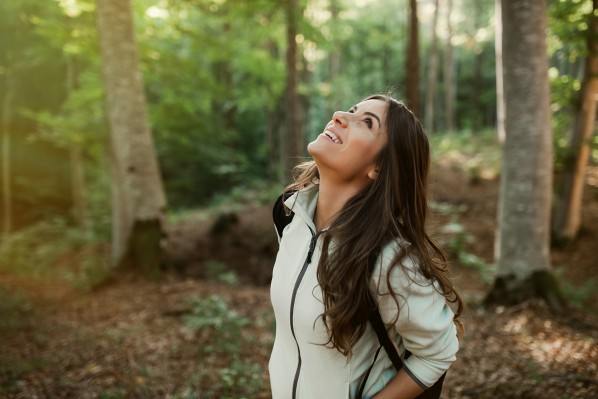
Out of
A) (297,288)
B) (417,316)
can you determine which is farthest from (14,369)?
(417,316)

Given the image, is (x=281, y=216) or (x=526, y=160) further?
(x=526, y=160)

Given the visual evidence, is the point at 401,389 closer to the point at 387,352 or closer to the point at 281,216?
the point at 387,352

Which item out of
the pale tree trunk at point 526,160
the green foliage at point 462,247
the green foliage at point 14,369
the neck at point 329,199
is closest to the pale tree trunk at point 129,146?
the green foliage at point 14,369

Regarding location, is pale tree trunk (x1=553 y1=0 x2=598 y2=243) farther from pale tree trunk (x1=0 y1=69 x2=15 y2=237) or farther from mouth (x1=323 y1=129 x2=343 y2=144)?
pale tree trunk (x1=0 y1=69 x2=15 y2=237)

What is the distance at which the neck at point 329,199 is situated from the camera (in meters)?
2.18

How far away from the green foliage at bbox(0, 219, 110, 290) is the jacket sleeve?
23.1 ft

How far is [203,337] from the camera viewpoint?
18.2ft

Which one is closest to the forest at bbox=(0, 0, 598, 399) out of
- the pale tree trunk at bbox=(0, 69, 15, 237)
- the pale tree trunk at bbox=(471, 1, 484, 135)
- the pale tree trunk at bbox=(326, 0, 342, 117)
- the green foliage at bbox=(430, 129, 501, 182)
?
the green foliage at bbox=(430, 129, 501, 182)

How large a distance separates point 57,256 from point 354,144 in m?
11.6

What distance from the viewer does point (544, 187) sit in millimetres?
5617

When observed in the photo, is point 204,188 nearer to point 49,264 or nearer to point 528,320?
point 49,264

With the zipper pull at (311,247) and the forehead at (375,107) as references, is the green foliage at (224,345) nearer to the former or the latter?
the zipper pull at (311,247)

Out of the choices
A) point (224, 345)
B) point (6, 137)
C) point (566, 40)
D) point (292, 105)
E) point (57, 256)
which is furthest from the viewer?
point (6, 137)

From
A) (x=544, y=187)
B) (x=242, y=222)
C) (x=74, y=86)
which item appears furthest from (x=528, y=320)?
(x=74, y=86)
